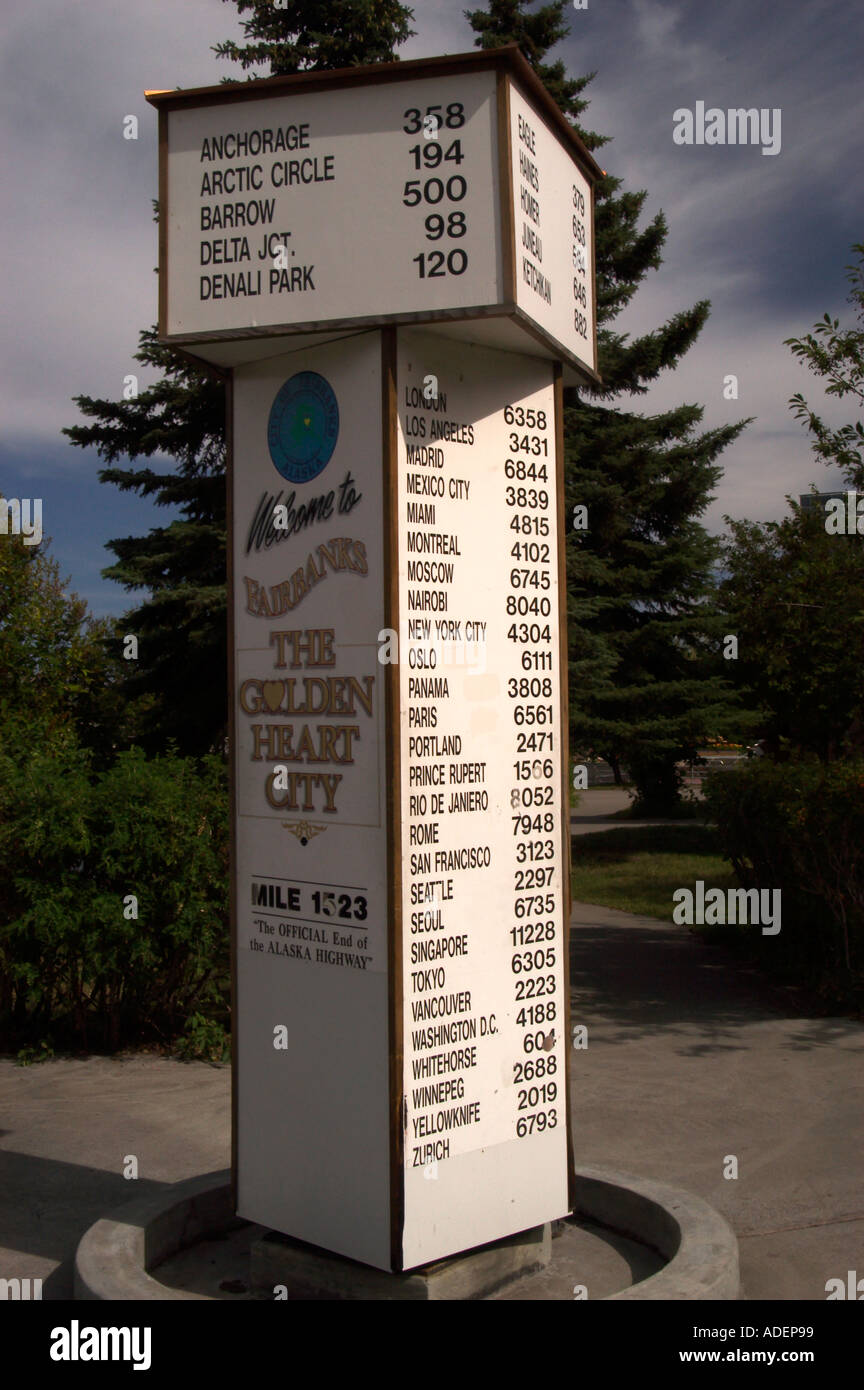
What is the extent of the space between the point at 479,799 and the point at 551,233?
2.11 metres

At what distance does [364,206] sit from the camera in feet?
13.7

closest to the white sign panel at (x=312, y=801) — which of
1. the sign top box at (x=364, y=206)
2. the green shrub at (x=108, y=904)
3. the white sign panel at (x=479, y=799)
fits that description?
the white sign panel at (x=479, y=799)

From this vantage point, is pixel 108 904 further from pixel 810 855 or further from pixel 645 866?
pixel 645 866

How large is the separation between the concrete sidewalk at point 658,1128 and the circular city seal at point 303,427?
3.31 meters

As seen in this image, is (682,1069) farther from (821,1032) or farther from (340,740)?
(340,740)

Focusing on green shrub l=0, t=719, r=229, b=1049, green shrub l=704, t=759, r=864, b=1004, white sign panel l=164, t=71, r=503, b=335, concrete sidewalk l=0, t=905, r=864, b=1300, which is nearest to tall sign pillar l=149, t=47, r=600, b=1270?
white sign panel l=164, t=71, r=503, b=335

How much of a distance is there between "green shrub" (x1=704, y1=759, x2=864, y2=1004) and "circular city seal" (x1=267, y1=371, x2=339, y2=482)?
6193 millimetres

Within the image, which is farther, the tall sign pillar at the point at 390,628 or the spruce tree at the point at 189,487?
the spruce tree at the point at 189,487

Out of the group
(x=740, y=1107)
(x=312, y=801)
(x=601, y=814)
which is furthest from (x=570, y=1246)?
(x=601, y=814)

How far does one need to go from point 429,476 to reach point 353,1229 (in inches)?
105

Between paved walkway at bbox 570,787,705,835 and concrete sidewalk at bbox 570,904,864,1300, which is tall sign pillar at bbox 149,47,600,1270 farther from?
paved walkway at bbox 570,787,705,835

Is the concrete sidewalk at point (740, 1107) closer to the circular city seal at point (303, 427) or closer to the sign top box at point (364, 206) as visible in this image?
the circular city seal at point (303, 427)

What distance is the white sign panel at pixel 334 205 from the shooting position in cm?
408

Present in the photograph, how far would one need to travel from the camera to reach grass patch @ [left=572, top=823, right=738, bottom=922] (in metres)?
17.0
